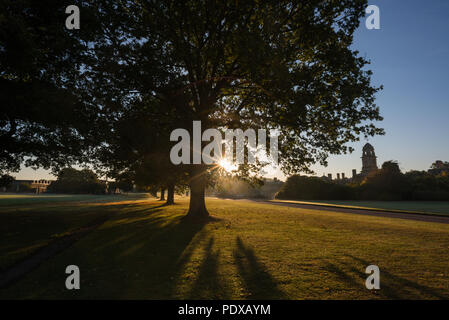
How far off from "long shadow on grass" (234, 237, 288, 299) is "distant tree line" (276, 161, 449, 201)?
211 feet

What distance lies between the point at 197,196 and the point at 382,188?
6041cm

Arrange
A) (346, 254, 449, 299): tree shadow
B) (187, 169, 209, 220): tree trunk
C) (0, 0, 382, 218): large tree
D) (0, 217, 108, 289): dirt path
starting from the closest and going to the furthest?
(346, 254, 449, 299): tree shadow < (0, 217, 108, 289): dirt path < (0, 0, 382, 218): large tree < (187, 169, 209, 220): tree trunk

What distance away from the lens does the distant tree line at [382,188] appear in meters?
57.0

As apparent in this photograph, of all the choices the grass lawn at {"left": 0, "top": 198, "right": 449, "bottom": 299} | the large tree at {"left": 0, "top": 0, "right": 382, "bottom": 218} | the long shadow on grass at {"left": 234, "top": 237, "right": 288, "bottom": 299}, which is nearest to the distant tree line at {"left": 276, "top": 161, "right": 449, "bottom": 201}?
the large tree at {"left": 0, "top": 0, "right": 382, "bottom": 218}

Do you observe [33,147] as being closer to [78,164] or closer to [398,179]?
[78,164]

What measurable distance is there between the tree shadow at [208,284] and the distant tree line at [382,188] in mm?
65292

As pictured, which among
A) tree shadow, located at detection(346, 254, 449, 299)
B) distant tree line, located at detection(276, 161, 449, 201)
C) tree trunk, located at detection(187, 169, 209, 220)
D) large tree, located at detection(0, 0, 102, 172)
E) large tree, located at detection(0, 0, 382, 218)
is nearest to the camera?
tree shadow, located at detection(346, 254, 449, 299)

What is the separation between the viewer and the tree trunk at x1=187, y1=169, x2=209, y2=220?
16.1 m

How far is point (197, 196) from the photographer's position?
16.7 m

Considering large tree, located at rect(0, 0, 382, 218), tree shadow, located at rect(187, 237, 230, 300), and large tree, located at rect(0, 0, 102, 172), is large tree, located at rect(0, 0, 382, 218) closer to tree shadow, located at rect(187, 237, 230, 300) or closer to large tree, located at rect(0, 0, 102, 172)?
large tree, located at rect(0, 0, 102, 172)

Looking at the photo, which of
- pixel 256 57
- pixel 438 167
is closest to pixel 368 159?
pixel 438 167

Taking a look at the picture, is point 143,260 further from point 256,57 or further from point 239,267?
point 256,57

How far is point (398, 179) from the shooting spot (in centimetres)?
5797

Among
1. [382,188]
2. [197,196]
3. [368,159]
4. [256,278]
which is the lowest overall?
[382,188]
